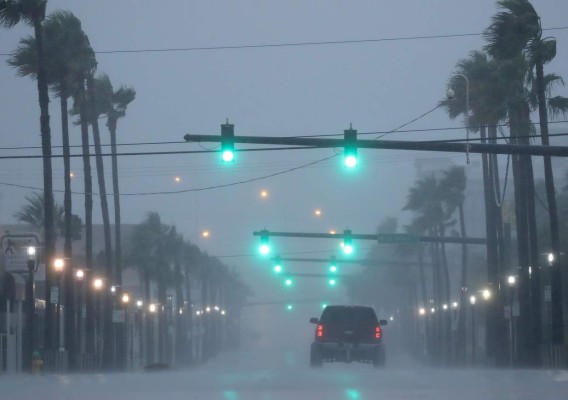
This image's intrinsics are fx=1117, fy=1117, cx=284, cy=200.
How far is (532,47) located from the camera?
39.6 m

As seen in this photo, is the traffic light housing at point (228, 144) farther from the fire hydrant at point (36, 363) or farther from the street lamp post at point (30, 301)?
the street lamp post at point (30, 301)

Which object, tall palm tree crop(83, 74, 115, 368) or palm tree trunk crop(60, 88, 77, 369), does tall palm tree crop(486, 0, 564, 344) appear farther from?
tall palm tree crop(83, 74, 115, 368)

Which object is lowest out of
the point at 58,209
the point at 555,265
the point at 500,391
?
the point at 500,391

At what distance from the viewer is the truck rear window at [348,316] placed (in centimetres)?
3441

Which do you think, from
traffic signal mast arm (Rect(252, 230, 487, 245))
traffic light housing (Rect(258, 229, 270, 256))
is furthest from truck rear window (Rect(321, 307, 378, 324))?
traffic light housing (Rect(258, 229, 270, 256))

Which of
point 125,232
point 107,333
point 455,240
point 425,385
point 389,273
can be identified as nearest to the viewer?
point 425,385

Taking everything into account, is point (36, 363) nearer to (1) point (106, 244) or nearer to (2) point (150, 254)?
(1) point (106, 244)

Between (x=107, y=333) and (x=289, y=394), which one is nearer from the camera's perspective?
(x=289, y=394)

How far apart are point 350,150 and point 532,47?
1536cm

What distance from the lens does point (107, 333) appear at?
54.5m

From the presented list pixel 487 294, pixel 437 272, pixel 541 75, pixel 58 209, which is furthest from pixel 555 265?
pixel 437 272

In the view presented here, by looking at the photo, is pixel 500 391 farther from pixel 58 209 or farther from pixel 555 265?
pixel 58 209

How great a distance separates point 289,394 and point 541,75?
85.0 feet

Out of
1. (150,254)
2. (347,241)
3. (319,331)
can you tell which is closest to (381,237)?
(347,241)
